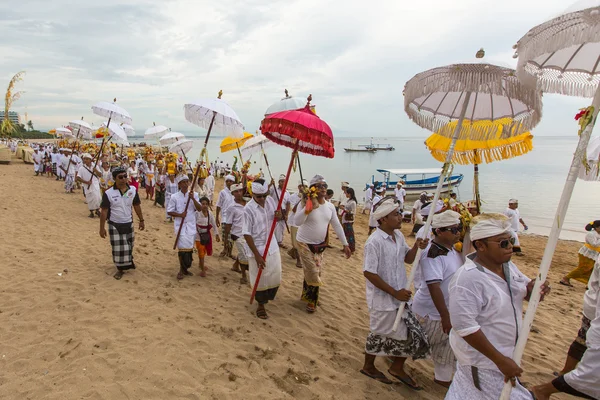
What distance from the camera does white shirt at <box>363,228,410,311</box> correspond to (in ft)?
10.8

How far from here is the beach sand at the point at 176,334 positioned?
328cm

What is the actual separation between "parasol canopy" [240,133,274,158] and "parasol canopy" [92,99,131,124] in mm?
3295

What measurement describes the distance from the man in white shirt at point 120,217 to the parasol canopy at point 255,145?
308 centimetres

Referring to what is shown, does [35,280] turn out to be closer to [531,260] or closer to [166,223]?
[166,223]

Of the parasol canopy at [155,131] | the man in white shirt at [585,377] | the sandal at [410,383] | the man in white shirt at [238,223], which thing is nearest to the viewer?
the man in white shirt at [585,377]

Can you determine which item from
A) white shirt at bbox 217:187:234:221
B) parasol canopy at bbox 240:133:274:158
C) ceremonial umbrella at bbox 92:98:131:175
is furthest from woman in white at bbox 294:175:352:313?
ceremonial umbrella at bbox 92:98:131:175

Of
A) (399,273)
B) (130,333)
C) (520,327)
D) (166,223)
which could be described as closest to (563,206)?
(520,327)

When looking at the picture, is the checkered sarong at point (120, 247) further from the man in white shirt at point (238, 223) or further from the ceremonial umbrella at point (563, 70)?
the ceremonial umbrella at point (563, 70)

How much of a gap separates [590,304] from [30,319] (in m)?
6.40

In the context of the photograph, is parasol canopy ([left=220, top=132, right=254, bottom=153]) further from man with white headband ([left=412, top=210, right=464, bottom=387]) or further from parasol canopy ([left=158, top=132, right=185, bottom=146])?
man with white headband ([left=412, top=210, right=464, bottom=387])

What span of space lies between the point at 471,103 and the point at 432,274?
2122 millimetres

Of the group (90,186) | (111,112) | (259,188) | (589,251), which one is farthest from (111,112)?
(589,251)

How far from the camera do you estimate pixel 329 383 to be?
136 inches

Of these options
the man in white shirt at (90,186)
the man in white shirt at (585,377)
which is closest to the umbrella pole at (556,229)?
the man in white shirt at (585,377)
